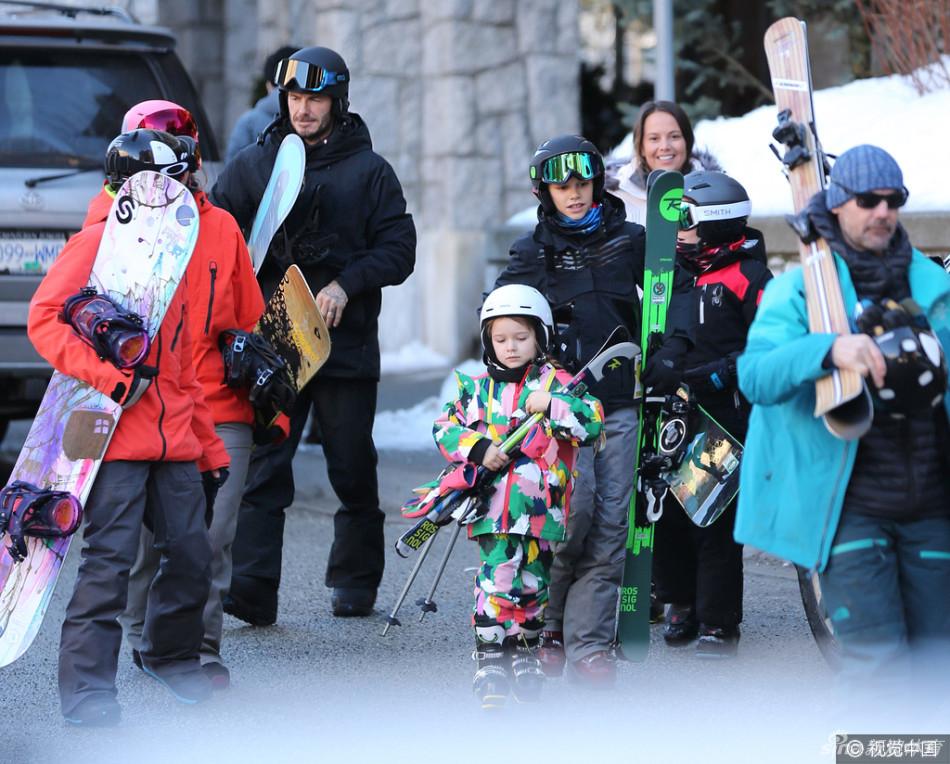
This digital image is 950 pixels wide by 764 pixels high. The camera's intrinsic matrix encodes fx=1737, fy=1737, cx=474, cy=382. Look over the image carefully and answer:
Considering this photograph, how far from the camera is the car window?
8.16 meters

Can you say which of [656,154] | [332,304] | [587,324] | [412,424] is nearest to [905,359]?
[587,324]

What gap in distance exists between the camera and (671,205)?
213 inches

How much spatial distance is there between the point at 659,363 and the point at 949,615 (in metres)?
1.60

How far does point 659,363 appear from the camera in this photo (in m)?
5.46

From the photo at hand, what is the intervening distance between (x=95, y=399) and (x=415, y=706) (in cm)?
132

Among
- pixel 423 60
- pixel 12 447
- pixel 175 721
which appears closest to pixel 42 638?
pixel 175 721

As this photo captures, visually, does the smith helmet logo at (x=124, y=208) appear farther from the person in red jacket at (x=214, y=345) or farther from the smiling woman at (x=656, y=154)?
the smiling woman at (x=656, y=154)

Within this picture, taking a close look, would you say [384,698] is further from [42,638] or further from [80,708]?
[42,638]

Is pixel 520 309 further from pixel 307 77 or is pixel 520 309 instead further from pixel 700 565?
pixel 307 77

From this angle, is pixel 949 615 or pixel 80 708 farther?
pixel 80 708

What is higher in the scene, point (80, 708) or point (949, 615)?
point (949, 615)

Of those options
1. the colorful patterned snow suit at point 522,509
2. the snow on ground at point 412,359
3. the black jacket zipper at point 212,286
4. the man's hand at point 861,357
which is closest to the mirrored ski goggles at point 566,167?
the colorful patterned snow suit at point 522,509

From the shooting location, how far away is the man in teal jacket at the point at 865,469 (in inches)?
159

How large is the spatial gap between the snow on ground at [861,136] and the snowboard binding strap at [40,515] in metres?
4.54
